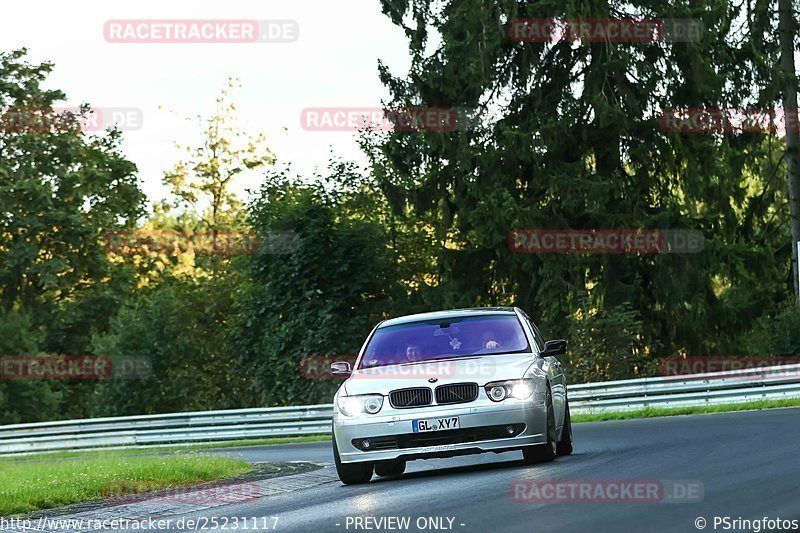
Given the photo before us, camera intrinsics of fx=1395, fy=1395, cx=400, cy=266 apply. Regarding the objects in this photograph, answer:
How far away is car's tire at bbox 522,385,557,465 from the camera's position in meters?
14.7

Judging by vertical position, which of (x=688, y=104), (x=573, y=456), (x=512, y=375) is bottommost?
(x=573, y=456)

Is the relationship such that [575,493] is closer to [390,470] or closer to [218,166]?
[390,470]

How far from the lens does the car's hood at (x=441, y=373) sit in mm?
14398

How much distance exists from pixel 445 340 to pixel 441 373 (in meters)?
0.99

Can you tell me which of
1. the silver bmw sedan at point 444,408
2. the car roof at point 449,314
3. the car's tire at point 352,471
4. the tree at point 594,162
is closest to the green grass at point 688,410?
the tree at point 594,162

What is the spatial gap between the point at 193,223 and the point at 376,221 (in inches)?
910

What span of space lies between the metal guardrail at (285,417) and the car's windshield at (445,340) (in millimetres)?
14289

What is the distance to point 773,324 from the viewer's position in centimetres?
3522

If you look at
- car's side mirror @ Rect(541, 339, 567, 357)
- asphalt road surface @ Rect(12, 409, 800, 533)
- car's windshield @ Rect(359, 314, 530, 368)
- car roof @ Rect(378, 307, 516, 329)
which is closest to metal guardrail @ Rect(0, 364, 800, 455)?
asphalt road surface @ Rect(12, 409, 800, 533)

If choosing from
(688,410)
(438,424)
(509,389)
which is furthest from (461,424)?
(688,410)

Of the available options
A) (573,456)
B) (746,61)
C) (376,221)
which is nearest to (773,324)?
(746,61)

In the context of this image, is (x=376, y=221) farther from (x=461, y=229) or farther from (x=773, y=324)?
(x=773, y=324)

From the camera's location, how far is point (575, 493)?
11.4 metres

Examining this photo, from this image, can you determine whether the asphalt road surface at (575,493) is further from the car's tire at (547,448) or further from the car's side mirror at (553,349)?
the car's side mirror at (553,349)
